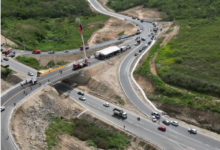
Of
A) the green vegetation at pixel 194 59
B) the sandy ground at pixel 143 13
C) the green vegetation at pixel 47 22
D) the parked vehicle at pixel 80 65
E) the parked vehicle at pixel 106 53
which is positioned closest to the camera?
the green vegetation at pixel 194 59

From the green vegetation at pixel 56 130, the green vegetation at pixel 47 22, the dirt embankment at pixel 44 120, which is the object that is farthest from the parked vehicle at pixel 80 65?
the green vegetation at pixel 47 22

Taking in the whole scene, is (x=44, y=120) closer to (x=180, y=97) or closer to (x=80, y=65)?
(x=80, y=65)

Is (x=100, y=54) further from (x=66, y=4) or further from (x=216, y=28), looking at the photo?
(x=66, y=4)

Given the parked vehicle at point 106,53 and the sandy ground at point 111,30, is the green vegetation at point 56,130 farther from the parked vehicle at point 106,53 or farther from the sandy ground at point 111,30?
the sandy ground at point 111,30

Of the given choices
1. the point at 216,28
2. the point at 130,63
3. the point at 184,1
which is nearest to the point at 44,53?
the point at 130,63

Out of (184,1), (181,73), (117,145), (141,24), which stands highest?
(184,1)
